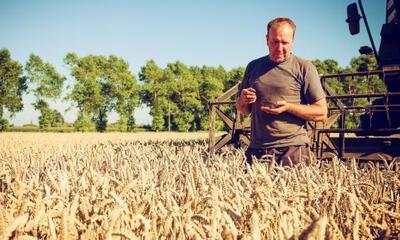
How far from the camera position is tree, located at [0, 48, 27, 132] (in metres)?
49.7

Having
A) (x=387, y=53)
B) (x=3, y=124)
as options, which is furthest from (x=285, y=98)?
(x=3, y=124)

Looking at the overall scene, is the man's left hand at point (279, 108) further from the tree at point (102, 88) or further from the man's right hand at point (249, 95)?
the tree at point (102, 88)

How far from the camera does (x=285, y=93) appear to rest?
3.62 meters

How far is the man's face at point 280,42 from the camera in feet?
11.1

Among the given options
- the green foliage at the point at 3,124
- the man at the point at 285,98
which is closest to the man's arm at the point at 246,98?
the man at the point at 285,98

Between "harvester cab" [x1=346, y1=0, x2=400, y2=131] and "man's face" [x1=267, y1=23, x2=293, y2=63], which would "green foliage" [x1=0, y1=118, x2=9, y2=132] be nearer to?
"harvester cab" [x1=346, y1=0, x2=400, y2=131]

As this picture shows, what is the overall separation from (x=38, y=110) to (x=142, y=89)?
16.3 m

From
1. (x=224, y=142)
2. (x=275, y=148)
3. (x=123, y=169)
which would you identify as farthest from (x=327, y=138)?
(x=123, y=169)

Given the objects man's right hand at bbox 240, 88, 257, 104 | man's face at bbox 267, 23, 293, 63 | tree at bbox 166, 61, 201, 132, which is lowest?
man's right hand at bbox 240, 88, 257, 104

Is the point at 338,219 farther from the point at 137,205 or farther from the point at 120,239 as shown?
the point at 120,239

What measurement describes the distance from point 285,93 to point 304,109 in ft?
0.89

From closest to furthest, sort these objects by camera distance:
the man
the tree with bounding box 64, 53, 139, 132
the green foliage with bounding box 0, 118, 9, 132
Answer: the man, the green foliage with bounding box 0, 118, 9, 132, the tree with bounding box 64, 53, 139, 132

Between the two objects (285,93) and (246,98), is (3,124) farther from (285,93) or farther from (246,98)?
(285,93)

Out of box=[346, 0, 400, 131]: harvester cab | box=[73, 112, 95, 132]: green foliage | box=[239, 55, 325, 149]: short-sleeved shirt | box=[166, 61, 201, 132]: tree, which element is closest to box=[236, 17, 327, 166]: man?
box=[239, 55, 325, 149]: short-sleeved shirt
